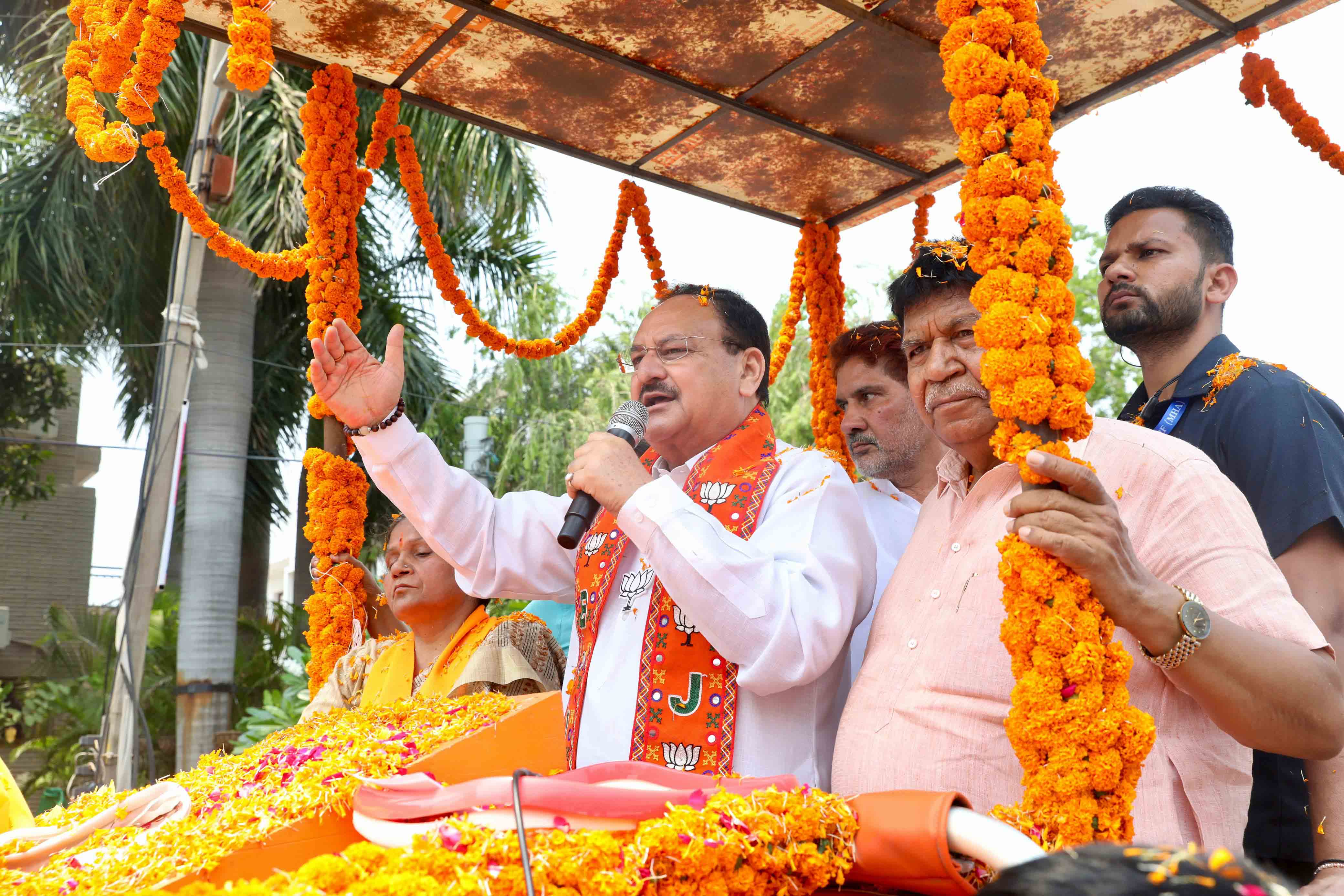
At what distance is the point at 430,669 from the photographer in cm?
393

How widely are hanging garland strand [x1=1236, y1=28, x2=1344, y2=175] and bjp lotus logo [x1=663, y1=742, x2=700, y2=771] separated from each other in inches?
121

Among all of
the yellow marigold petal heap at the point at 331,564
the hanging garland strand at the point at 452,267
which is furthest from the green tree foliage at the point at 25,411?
the yellow marigold petal heap at the point at 331,564

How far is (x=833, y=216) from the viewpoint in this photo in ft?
16.1

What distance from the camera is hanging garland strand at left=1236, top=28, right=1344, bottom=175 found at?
12.0ft

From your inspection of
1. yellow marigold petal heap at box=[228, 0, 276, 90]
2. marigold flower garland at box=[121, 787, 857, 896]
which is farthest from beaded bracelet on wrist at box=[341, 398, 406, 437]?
marigold flower garland at box=[121, 787, 857, 896]

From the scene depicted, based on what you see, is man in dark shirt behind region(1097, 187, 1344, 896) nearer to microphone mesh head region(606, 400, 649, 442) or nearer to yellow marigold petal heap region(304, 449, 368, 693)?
microphone mesh head region(606, 400, 649, 442)

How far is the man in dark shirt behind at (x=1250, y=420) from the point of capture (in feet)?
7.43

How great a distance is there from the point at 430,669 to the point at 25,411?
483 inches

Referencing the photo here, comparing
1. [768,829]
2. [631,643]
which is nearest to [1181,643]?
[768,829]

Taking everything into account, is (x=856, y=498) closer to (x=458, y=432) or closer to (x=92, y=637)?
(x=458, y=432)

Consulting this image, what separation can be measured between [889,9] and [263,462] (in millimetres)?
11422

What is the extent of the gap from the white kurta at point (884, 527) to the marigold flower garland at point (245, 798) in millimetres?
966

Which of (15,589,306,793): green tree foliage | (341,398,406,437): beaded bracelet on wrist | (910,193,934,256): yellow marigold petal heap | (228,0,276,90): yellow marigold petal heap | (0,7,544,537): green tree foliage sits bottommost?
(15,589,306,793): green tree foliage

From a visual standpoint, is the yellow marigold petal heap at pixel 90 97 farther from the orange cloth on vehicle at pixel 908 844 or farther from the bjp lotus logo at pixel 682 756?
the orange cloth on vehicle at pixel 908 844
